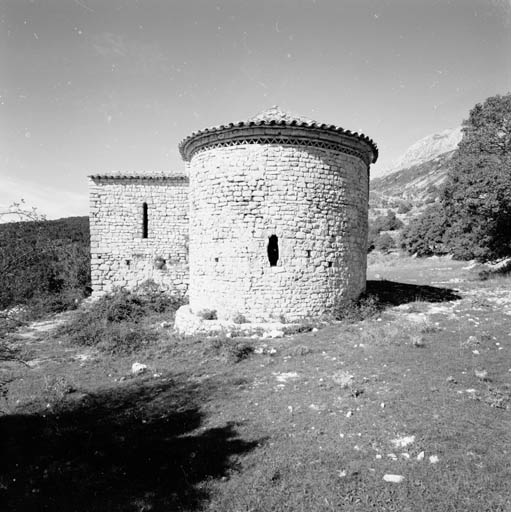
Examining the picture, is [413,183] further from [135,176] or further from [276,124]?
[276,124]

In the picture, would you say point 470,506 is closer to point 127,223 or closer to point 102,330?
point 102,330

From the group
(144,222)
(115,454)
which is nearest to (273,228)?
(115,454)

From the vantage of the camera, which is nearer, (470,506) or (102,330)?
(470,506)

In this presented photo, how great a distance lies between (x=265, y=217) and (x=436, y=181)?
6830cm

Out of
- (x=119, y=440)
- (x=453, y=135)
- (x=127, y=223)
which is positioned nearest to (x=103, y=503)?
(x=119, y=440)

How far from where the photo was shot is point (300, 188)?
10.2 meters

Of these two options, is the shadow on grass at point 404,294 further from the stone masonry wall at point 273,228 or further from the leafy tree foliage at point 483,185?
the leafy tree foliage at point 483,185

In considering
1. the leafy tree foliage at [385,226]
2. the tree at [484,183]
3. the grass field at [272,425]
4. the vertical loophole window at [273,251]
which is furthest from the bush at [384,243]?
the vertical loophole window at [273,251]

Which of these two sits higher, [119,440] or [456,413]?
[456,413]

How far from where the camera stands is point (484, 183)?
15688 millimetres

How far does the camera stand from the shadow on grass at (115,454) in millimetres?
3918

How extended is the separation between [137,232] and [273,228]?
7.59 meters

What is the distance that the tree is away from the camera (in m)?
15.6

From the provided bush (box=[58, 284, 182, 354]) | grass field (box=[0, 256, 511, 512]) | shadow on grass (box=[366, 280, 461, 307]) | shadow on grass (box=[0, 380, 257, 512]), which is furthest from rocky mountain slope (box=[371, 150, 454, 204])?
shadow on grass (box=[0, 380, 257, 512])
